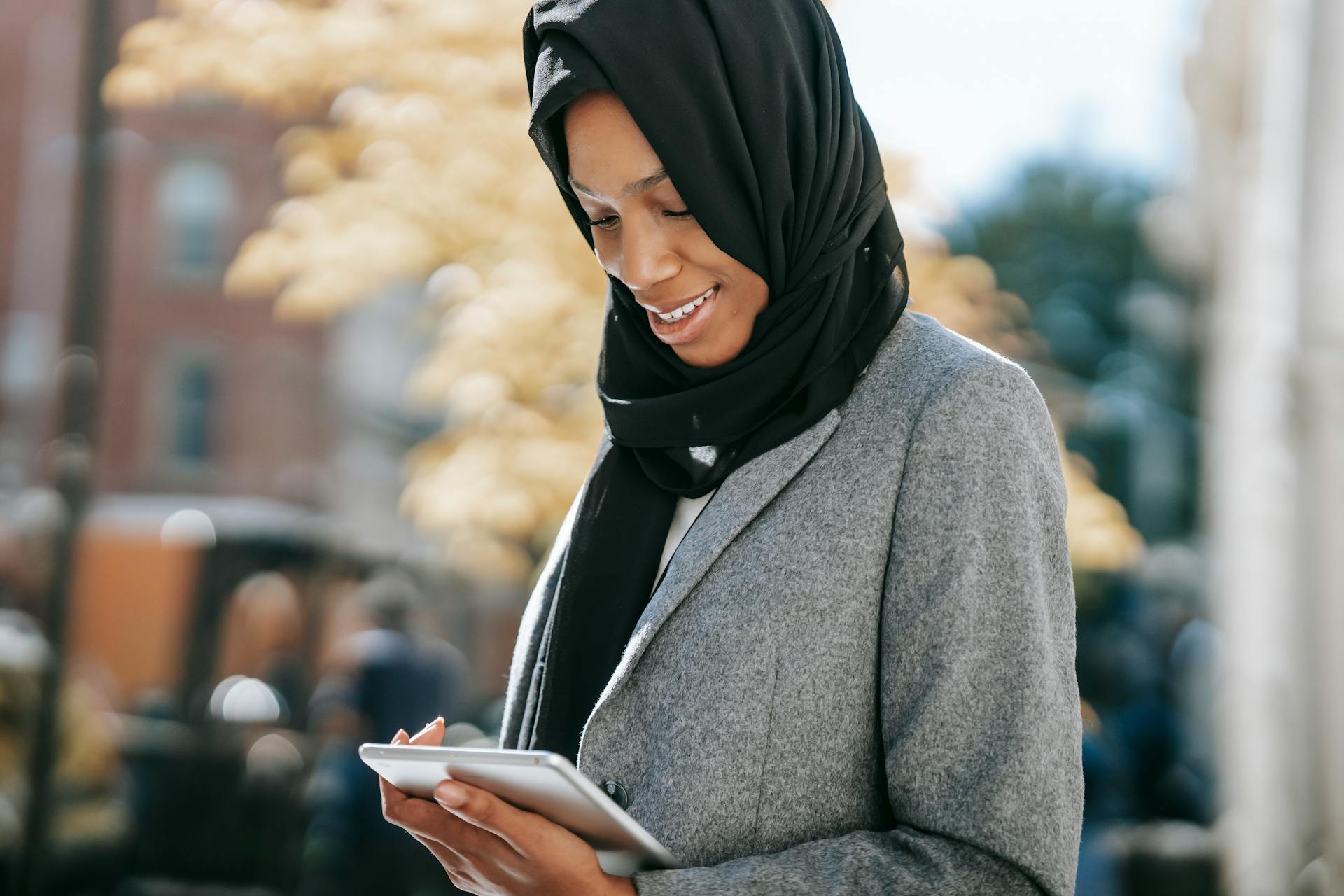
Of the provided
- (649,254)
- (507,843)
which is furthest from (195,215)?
(507,843)

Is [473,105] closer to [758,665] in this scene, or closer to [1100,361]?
[758,665]

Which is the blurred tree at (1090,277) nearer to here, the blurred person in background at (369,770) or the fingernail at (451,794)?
the blurred person in background at (369,770)

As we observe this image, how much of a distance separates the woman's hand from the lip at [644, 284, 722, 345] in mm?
599

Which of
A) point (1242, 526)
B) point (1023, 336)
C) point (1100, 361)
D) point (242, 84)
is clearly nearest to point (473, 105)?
point (242, 84)

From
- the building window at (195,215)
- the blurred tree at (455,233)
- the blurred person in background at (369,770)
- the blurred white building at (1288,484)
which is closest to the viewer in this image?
the blurred white building at (1288,484)

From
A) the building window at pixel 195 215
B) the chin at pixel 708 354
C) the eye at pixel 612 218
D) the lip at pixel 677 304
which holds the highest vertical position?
the building window at pixel 195 215

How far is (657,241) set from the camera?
1691 mm

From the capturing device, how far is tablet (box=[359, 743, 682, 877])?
131 cm

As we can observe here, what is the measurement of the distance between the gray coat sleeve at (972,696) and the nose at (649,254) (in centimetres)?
37

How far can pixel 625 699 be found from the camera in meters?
1.65

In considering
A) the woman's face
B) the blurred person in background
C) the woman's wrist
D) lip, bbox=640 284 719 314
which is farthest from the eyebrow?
the blurred person in background

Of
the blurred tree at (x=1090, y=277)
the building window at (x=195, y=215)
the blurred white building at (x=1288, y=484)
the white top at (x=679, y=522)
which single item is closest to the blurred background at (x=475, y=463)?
the blurred white building at (x=1288, y=484)

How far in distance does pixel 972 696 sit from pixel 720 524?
1.17ft

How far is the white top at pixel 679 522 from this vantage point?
179 cm
